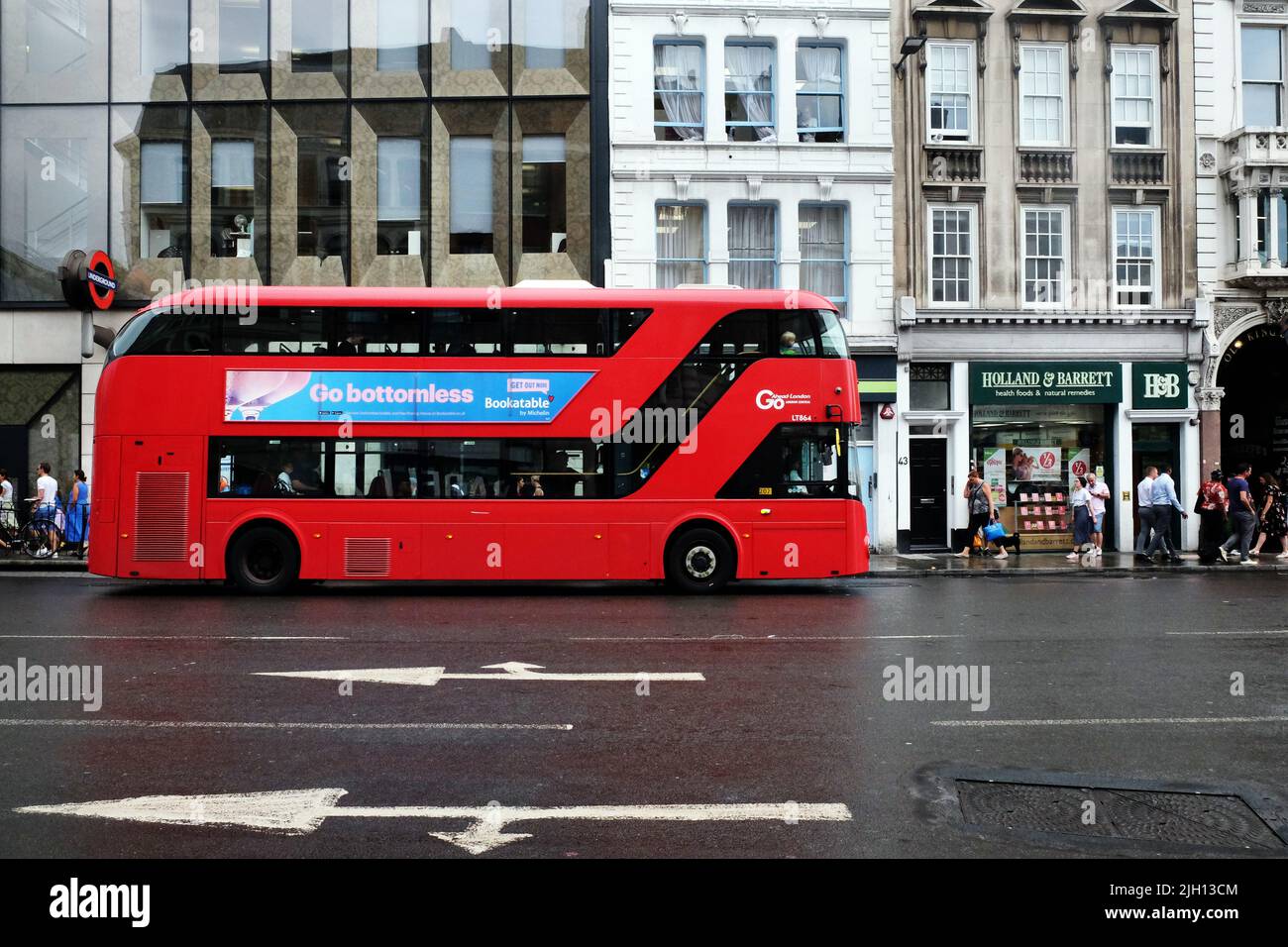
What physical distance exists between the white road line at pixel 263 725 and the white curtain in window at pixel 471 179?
66.1 feet

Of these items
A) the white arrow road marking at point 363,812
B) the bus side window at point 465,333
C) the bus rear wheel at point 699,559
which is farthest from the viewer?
the bus rear wheel at point 699,559

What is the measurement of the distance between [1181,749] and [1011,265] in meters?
21.0

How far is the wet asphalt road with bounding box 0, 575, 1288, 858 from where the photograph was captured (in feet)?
16.7

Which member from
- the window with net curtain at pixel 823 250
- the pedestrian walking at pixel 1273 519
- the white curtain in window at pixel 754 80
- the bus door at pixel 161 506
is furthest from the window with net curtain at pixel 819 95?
the bus door at pixel 161 506

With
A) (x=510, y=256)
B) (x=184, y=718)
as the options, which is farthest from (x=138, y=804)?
(x=510, y=256)

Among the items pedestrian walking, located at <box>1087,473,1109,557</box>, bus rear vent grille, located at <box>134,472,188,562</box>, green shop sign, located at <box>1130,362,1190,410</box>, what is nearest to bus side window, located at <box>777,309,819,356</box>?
bus rear vent grille, located at <box>134,472,188,562</box>

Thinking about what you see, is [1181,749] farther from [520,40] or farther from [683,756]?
[520,40]

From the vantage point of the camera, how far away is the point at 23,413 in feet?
83.5

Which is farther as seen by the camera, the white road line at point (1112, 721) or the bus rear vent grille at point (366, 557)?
the bus rear vent grille at point (366, 557)

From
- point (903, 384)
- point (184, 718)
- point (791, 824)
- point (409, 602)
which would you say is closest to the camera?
point (791, 824)

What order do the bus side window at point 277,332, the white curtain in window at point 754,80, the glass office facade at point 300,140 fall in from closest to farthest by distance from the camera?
the bus side window at point 277,332
the white curtain in window at point 754,80
the glass office facade at point 300,140

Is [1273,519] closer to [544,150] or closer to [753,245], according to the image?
[753,245]

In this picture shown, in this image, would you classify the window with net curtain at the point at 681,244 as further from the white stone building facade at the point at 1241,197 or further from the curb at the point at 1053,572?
the white stone building facade at the point at 1241,197

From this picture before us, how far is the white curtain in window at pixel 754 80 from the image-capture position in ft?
84.2
